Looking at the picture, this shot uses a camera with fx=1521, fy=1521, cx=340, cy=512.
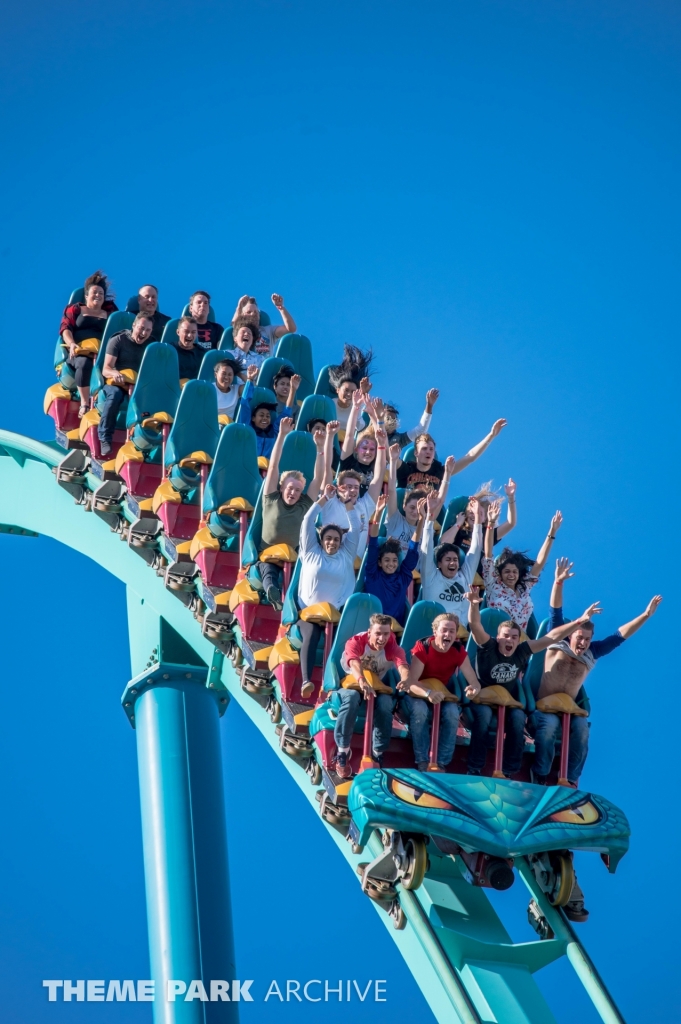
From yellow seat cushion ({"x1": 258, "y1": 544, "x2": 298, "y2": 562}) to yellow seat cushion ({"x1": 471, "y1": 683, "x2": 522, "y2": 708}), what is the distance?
1340mm

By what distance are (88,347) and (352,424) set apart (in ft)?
7.10

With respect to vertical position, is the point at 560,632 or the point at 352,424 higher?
the point at 352,424

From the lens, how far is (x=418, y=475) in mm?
8039

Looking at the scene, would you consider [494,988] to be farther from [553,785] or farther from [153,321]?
[153,321]

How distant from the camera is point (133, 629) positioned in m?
8.63

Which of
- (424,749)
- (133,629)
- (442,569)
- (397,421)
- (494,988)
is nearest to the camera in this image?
(494,988)

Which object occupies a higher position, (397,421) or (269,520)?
(397,421)

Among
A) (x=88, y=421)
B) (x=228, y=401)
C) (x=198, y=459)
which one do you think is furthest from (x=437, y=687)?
(x=88, y=421)

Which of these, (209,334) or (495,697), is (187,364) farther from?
(495,697)

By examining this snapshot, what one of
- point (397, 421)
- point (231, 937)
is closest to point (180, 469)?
point (397, 421)

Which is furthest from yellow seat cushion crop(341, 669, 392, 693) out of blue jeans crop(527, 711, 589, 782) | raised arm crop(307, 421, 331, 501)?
raised arm crop(307, 421, 331, 501)

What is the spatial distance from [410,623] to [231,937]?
1.71 m

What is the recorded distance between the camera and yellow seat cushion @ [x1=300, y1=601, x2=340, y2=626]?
6574 mm

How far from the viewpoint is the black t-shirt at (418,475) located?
26.3 feet
